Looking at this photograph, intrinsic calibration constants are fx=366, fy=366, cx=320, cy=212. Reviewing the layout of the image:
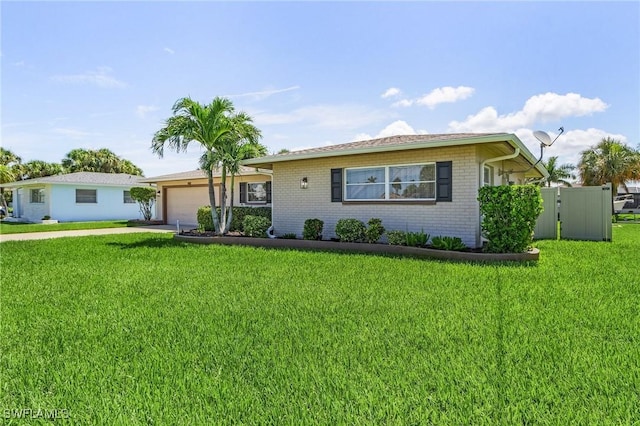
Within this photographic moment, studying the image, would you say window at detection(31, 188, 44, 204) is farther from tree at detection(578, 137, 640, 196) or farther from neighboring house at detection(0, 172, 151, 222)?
tree at detection(578, 137, 640, 196)

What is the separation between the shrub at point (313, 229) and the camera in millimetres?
11117

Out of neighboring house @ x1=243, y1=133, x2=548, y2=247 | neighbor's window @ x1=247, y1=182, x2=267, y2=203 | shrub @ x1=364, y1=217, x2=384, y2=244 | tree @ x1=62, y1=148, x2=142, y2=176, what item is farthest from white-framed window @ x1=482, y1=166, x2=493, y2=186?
tree @ x1=62, y1=148, x2=142, y2=176

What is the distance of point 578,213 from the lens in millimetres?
11727

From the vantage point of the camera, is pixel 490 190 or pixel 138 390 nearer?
pixel 138 390

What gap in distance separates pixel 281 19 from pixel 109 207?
2045 centimetres

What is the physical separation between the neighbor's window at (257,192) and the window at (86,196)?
14092 millimetres

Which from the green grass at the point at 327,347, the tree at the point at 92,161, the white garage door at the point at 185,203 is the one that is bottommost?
the green grass at the point at 327,347

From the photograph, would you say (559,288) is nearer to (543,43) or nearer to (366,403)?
(366,403)

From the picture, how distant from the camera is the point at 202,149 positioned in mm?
12141

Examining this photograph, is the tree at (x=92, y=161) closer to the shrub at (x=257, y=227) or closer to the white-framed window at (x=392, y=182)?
the shrub at (x=257, y=227)

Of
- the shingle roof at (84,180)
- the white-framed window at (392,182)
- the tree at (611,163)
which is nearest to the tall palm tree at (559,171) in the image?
the tree at (611,163)

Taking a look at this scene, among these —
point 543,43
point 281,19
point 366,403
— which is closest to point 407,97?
point 543,43

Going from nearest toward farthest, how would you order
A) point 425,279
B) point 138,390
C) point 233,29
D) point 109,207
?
1. point 138,390
2. point 425,279
3. point 233,29
4. point 109,207

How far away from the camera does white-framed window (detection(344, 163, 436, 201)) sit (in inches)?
385
